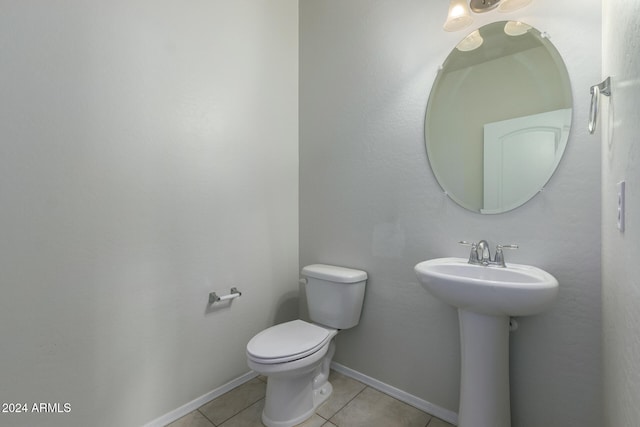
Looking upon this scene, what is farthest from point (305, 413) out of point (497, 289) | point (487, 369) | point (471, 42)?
point (471, 42)

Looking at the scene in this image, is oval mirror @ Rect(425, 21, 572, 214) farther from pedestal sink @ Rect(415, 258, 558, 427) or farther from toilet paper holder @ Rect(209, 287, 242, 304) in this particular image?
toilet paper holder @ Rect(209, 287, 242, 304)

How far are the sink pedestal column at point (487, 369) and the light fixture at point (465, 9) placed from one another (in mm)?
1312

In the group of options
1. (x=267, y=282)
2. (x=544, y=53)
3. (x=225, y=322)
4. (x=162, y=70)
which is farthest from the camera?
(x=267, y=282)

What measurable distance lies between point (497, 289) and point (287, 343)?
960 millimetres

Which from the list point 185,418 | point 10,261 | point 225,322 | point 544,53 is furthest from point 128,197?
point 544,53

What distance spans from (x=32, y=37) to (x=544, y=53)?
205 centimetres

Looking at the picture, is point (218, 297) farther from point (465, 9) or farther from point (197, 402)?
point (465, 9)

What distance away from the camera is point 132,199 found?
4.25ft

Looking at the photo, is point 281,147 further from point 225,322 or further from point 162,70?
point 225,322

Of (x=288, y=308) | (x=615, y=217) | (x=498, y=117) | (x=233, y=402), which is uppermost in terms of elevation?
(x=498, y=117)

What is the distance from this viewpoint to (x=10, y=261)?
3.32 feet

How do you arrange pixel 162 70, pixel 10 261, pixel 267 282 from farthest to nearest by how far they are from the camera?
pixel 267 282 < pixel 162 70 < pixel 10 261

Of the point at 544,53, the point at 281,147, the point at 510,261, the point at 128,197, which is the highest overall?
the point at 544,53

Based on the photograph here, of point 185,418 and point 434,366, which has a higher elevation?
point 434,366
